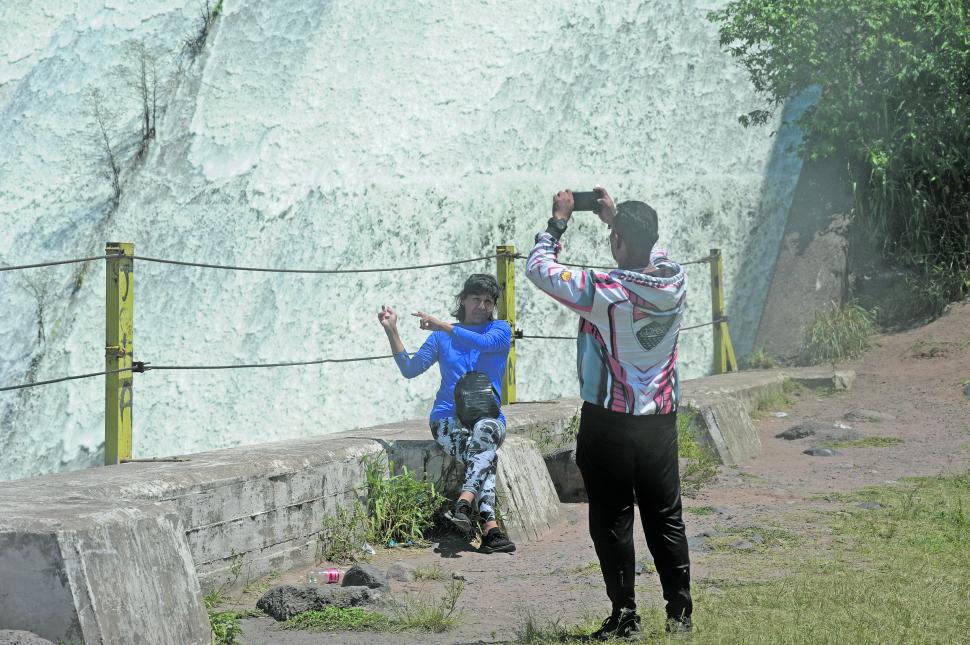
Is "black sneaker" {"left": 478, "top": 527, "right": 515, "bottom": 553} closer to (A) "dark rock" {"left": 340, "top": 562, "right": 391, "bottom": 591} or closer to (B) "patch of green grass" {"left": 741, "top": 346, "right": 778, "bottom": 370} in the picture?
(A) "dark rock" {"left": 340, "top": 562, "right": 391, "bottom": 591}

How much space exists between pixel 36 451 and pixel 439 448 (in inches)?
357

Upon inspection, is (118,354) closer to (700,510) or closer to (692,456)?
(700,510)

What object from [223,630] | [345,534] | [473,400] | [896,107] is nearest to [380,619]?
[223,630]

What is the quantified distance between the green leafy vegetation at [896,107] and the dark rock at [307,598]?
1090 cm

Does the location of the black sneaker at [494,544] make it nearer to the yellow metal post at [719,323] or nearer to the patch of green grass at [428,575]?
the patch of green grass at [428,575]

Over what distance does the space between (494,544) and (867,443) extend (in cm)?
439

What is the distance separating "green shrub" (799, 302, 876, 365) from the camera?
1352cm

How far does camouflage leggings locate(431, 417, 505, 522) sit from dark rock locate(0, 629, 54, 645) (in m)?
2.88

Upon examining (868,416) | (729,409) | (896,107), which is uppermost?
(896,107)

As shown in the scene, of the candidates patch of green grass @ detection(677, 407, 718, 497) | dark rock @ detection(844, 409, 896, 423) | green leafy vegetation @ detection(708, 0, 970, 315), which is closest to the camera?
patch of green grass @ detection(677, 407, 718, 497)

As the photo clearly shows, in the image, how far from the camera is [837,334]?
13625 millimetres

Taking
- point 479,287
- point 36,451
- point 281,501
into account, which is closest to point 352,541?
point 281,501

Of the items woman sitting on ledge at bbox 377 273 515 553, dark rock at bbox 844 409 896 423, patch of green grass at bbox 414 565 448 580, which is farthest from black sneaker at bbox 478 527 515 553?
dark rock at bbox 844 409 896 423

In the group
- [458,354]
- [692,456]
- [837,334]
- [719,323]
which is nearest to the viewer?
[458,354]
